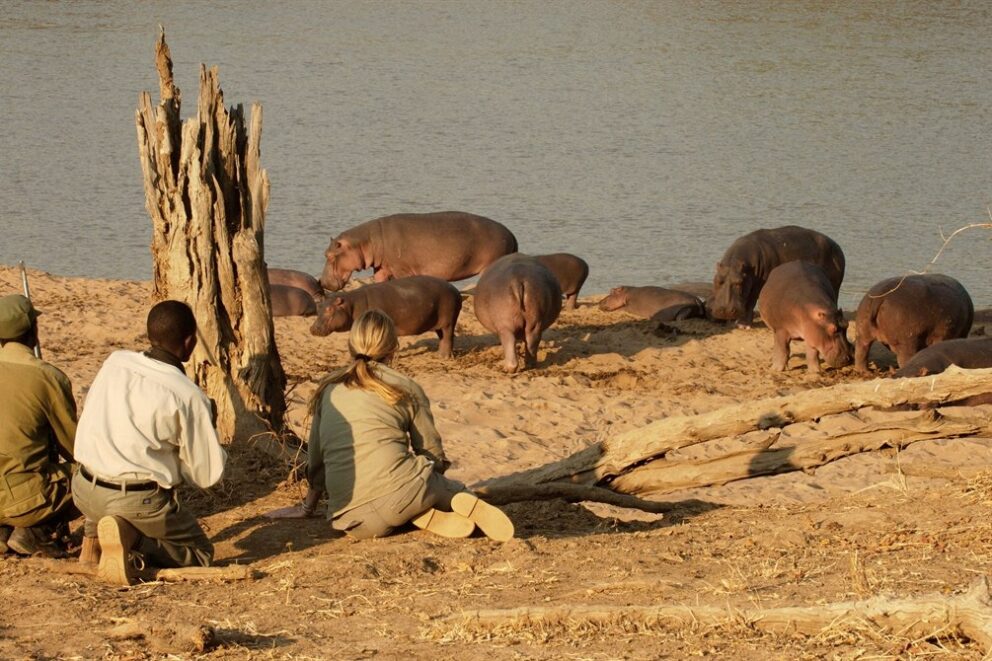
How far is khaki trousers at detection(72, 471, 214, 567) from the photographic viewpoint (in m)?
6.08

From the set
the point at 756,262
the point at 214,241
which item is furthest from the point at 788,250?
Result: the point at 214,241

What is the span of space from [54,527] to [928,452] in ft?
22.8

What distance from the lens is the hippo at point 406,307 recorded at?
13.5m

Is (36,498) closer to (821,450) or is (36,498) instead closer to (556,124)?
(821,450)

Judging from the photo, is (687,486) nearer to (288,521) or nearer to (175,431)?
(288,521)

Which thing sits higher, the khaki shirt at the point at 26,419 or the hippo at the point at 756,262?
the khaki shirt at the point at 26,419

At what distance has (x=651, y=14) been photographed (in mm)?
42125

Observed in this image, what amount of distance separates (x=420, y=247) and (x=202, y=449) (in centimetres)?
1101

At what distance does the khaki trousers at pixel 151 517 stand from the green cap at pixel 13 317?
0.77m

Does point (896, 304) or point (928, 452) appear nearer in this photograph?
point (928, 452)

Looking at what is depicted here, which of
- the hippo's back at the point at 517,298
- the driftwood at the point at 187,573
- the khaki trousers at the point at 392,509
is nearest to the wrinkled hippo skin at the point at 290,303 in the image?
the hippo's back at the point at 517,298

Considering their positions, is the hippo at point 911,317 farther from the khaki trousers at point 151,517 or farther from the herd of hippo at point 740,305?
the khaki trousers at point 151,517

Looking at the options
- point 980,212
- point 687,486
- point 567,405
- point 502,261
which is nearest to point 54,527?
point 687,486

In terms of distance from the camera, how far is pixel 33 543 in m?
6.41
